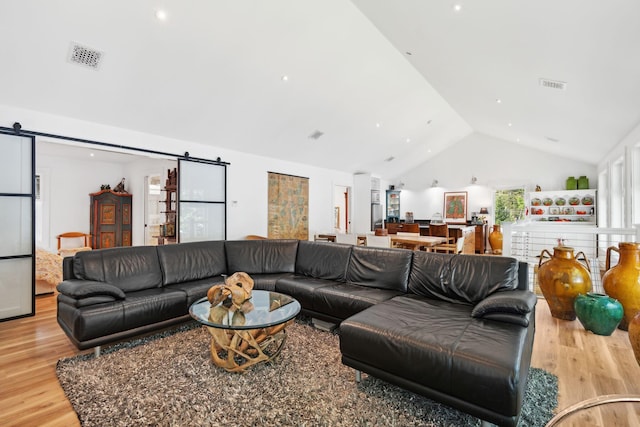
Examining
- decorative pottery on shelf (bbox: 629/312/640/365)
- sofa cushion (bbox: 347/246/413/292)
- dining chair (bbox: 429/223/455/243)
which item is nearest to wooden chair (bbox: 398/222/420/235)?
dining chair (bbox: 429/223/455/243)

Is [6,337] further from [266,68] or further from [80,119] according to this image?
[266,68]

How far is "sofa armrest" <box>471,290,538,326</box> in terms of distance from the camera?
7.12 ft

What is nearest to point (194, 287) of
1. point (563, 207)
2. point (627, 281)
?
point (627, 281)

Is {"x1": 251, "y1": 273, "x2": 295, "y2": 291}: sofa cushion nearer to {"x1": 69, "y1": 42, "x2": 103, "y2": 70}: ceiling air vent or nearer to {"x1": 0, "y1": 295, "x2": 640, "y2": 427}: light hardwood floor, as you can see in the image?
{"x1": 0, "y1": 295, "x2": 640, "y2": 427}: light hardwood floor

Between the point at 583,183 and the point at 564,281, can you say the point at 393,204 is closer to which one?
the point at 583,183

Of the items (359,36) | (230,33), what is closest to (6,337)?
(230,33)

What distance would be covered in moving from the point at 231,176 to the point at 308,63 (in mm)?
2564

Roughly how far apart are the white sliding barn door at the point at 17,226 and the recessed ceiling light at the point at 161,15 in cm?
218

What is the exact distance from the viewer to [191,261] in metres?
3.89

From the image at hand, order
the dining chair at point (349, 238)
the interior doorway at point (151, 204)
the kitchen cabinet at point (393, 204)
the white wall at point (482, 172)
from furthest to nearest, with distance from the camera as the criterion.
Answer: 1. the kitchen cabinet at point (393, 204)
2. the white wall at point (482, 172)
3. the interior doorway at point (151, 204)
4. the dining chair at point (349, 238)

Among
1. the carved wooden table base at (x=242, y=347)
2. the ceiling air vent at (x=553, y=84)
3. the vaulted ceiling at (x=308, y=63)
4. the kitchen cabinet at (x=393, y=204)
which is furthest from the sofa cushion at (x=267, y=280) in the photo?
the kitchen cabinet at (x=393, y=204)

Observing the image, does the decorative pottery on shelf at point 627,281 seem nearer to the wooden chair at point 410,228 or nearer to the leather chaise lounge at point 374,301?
the leather chaise lounge at point 374,301

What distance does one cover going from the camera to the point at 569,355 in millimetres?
2623

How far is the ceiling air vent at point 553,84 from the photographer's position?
381 cm
